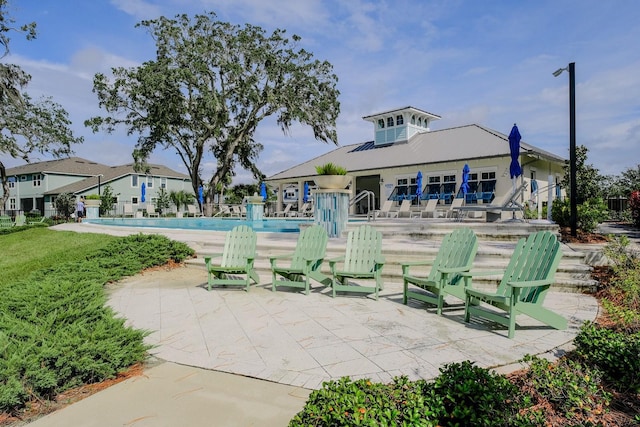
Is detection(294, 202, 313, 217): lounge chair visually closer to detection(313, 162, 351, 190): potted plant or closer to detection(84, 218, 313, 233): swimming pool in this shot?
detection(84, 218, 313, 233): swimming pool

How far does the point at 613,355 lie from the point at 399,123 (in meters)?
24.0

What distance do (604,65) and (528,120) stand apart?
4.46m

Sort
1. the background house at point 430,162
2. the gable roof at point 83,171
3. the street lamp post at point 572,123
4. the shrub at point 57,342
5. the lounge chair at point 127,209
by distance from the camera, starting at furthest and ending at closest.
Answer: the gable roof at point 83,171 → the lounge chair at point 127,209 → the background house at point 430,162 → the street lamp post at point 572,123 → the shrub at point 57,342

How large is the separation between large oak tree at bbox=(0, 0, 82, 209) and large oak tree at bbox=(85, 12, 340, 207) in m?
6.56

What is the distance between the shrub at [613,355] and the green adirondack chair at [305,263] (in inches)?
144

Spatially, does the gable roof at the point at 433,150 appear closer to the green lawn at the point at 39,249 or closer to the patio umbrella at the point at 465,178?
the patio umbrella at the point at 465,178

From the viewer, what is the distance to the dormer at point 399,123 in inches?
1002

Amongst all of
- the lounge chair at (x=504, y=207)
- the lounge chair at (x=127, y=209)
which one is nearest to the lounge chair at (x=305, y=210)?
the lounge chair at (x=504, y=207)

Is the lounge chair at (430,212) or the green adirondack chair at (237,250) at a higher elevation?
the lounge chair at (430,212)

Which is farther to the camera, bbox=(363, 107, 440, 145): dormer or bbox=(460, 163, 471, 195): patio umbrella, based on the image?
bbox=(363, 107, 440, 145): dormer

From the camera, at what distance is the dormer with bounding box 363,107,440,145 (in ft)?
83.5

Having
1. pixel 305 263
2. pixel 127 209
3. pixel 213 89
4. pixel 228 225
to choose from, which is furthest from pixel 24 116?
pixel 305 263

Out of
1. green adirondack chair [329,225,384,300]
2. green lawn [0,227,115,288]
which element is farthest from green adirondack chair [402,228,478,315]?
green lawn [0,227,115,288]

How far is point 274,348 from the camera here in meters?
3.86
